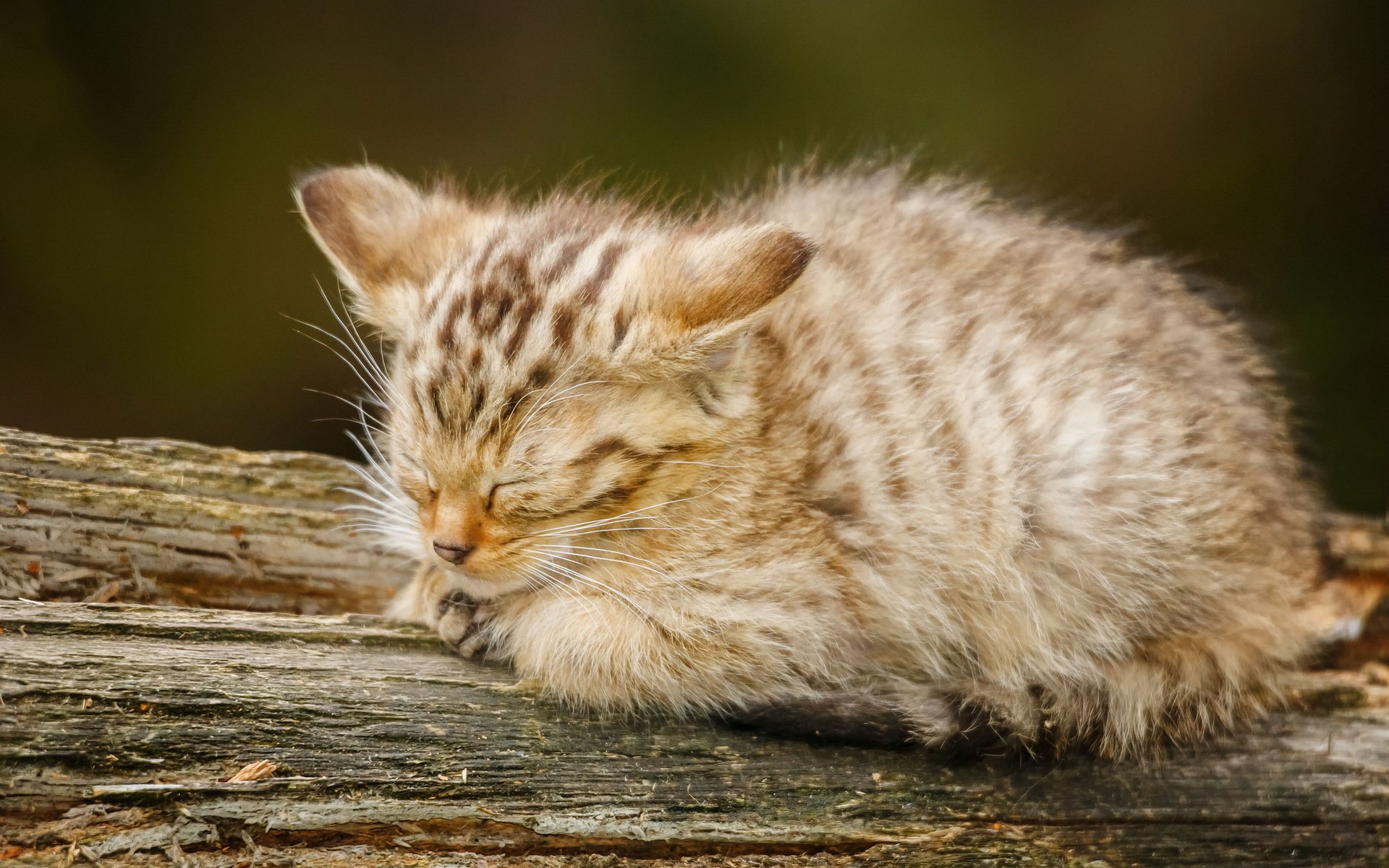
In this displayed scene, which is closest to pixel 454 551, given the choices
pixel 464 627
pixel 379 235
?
pixel 464 627

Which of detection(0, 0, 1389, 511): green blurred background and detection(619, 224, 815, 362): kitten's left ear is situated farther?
detection(0, 0, 1389, 511): green blurred background

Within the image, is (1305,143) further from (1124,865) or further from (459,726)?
(459,726)

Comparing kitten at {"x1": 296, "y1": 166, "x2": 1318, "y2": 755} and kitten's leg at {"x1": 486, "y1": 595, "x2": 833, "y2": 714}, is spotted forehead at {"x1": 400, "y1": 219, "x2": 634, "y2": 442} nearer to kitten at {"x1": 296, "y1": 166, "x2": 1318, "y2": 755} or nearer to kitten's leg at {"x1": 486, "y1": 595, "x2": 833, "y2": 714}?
kitten at {"x1": 296, "y1": 166, "x2": 1318, "y2": 755}

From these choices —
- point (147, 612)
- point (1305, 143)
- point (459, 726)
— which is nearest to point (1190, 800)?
point (459, 726)

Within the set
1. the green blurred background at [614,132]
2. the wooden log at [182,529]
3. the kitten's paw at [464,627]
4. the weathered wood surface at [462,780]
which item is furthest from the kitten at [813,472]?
the green blurred background at [614,132]

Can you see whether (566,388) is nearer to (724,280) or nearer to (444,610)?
(724,280)

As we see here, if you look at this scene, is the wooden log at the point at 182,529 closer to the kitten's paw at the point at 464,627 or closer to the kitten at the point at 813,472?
the kitten at the point at 813,472

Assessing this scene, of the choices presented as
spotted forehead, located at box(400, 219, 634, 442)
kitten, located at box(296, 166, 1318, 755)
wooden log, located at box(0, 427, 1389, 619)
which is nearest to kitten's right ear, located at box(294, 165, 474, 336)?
kitten, located at box(296, 166, 1318, 755)
